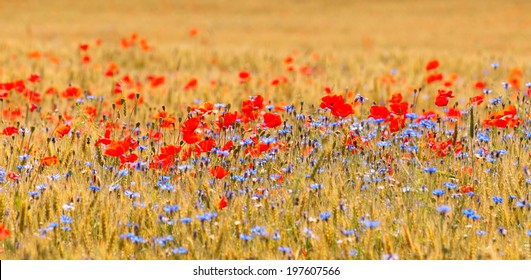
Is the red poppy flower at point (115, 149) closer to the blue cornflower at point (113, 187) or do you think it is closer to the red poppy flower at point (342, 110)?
the blue cornflower at point (113, 187)

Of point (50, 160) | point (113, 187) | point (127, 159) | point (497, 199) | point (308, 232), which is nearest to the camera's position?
point (308, 232)

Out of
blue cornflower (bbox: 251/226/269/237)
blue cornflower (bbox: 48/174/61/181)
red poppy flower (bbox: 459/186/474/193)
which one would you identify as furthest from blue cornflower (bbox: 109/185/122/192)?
red poppy flower (bbox: 459/186/474/193)

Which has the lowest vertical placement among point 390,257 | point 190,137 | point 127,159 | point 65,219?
point 390,257

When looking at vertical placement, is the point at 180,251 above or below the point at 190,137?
below

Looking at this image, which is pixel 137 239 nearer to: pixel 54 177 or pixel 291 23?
pixel 54 177

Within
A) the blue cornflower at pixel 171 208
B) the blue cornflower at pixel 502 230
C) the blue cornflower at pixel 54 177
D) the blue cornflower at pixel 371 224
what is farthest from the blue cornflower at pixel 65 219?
the blue cornflower at pixel 502 230

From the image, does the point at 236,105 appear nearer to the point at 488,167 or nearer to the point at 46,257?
the point at 488,167

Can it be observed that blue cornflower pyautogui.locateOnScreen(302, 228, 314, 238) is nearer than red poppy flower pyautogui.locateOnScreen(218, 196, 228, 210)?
Yes

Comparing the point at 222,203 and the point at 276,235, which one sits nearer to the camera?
the point at 276,235

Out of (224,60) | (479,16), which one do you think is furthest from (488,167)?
(479,16)

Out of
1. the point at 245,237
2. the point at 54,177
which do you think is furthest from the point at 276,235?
the point at 54,177

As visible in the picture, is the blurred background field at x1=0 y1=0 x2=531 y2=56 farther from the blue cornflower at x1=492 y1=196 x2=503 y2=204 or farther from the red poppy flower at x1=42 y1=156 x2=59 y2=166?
the blue cornflower at x1=492 y1=196 x2=503 y2=204
